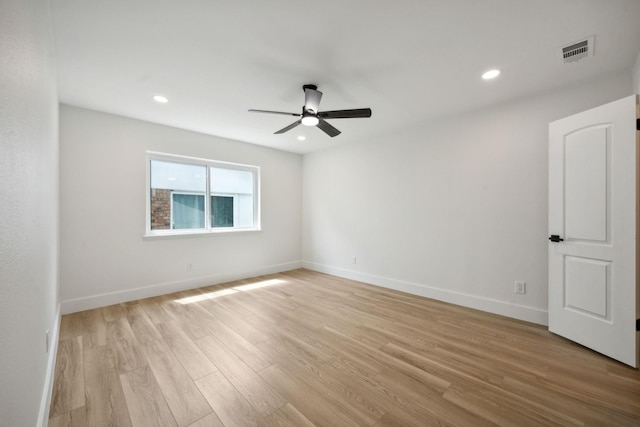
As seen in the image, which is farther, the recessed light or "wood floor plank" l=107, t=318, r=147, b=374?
the recessed light

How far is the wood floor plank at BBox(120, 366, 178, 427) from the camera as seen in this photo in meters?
1.44

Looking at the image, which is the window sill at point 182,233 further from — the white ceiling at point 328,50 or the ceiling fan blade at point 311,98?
the ceiling fan blade at point 311,98

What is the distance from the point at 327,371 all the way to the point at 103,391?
1.57m

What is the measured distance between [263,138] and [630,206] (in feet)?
14.6

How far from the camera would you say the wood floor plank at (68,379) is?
61.2 inches

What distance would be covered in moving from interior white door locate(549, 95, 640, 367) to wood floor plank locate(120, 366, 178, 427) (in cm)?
337

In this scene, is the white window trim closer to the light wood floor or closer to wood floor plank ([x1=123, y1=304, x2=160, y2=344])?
wood floor plank ([x1=123, y1=304, x2=160, y2=344])

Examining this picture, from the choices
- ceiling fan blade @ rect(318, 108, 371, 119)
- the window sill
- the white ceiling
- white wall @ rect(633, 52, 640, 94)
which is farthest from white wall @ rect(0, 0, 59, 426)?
white wall @ rect(633, 52, 640, 94)

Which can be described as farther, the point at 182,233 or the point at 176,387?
the point at 182,233

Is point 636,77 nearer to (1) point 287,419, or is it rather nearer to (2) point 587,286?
(2) point 587,286

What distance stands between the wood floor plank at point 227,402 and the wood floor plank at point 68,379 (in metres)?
0.75

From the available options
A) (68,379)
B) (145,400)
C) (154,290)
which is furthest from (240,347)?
(154,290)

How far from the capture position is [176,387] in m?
1.71

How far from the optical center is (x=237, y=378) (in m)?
1.81
